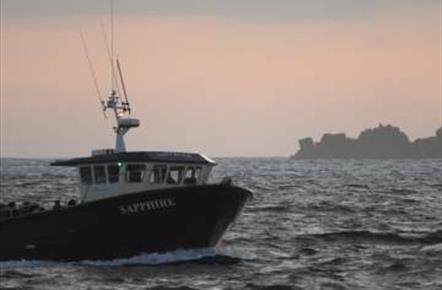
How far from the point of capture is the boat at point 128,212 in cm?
3231

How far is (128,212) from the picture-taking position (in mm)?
32344

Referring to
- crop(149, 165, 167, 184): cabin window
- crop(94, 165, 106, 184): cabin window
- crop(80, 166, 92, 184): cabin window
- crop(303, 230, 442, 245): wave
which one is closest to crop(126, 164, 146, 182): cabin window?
crop(149, 165, 167, 184): cabin window

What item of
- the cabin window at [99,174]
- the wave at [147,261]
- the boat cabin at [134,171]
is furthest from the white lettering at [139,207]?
the cabin window at [99,174]

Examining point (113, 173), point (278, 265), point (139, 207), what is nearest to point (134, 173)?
point (113, 173)

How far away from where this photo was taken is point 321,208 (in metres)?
70.2

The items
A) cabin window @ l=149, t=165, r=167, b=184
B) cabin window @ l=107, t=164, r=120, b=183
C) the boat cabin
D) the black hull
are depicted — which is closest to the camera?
the black hull

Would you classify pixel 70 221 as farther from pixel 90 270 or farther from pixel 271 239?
pixel 271 239

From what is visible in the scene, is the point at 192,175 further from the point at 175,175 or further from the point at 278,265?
the point at 278,265

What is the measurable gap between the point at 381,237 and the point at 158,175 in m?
15.5

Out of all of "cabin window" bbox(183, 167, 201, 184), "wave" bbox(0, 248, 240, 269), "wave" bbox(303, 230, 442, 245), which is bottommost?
"wave" bbox(303, 230, 442, 245)

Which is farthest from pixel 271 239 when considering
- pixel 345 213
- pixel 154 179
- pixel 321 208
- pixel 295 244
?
pixel 321 208

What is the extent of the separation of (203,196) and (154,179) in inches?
83.3

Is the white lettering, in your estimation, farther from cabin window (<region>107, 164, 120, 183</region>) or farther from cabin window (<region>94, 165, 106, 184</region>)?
cabin window (<region>94, 165, 106, 184</region>)

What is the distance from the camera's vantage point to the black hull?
32.2 meters
